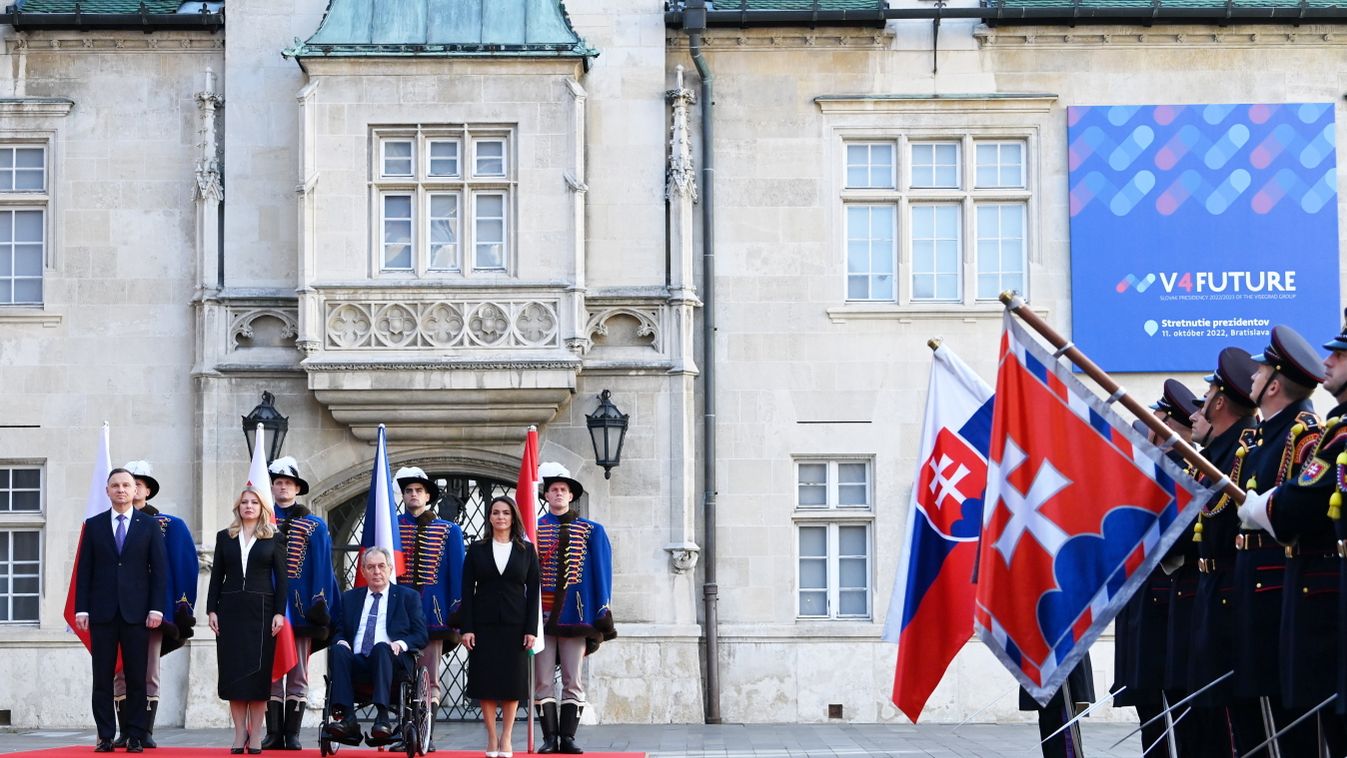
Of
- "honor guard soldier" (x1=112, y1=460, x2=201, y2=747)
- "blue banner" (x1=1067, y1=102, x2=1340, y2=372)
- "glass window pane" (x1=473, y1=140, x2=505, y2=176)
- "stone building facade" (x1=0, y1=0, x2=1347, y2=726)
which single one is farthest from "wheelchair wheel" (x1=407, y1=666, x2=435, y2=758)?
"blue banner" (x1=1067, y1=102, x2=1340, y2=372)

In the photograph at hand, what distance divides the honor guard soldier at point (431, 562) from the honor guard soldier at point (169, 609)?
1.49 meters

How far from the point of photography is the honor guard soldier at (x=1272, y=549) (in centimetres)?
898

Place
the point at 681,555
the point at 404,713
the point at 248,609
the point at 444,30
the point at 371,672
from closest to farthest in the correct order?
the point at 404,713 → the point at 371,672 → the point at 248,609 → the point at 681,555 → the point at 444,30

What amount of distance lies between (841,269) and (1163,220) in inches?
126

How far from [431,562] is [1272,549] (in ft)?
24.2

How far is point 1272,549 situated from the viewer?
912 centimetres

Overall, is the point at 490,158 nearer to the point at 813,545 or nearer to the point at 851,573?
the point at 813,545

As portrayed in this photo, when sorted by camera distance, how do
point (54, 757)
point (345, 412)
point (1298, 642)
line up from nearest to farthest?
1. point (1298, 642)
2. point (54, 757)
3. point (345, 412)

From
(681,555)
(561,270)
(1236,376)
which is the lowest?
(681,555)

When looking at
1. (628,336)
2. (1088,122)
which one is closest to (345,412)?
(628,336)

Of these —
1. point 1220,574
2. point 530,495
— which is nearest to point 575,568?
point 530,495

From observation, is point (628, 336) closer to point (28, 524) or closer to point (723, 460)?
point (723, 460)

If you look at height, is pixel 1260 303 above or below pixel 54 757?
above

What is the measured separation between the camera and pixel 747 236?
67.8ft
